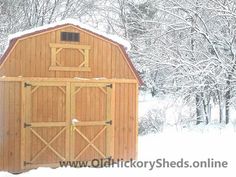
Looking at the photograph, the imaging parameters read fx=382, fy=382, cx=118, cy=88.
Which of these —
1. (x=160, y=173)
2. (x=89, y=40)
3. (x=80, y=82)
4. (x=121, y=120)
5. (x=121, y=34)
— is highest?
(x=121, y=34)

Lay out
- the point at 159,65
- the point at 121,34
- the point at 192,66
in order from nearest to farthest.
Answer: the point at 192,66, the point at 159,65, the point at 121,34

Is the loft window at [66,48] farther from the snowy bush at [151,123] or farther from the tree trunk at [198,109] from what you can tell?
the tree trunk at [198,109]

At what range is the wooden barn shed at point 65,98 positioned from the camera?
9.09 meters

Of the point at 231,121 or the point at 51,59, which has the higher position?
the point at 51,59

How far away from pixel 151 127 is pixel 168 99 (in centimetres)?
275

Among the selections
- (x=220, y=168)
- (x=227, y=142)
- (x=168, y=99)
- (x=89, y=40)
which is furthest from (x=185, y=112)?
(x=89, y=40)

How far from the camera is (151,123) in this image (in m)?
16.8

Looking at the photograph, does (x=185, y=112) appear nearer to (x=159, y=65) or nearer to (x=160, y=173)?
(x=159, y=65)

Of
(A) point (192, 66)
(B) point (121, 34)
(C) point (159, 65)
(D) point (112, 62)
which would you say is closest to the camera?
(D) point (112, 62)

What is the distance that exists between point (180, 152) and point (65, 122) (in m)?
3.96

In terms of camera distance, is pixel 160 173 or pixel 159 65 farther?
pixel 159 65

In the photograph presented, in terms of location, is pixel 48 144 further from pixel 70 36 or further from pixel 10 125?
pixel 70 36

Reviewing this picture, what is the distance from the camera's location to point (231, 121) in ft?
58.4

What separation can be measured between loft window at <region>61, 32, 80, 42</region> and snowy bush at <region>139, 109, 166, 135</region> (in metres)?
7.70
